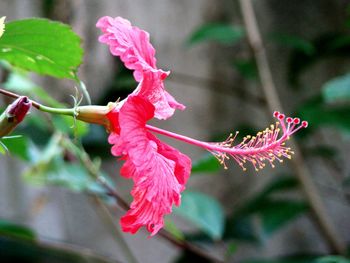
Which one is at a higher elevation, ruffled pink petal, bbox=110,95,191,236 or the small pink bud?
the small pink bud

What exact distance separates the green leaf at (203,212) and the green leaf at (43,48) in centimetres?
61

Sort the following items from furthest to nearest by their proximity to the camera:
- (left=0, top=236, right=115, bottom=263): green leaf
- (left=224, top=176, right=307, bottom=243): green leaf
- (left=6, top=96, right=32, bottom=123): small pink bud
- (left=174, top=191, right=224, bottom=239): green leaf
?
(left=0, top=236, right=115, bottom=263): green leaf, (left=224, top=176, right=307, bottom=243): green leaf, (left=174, top=191, right=224, bottom=239): green leaf, (left=6, top=96, right=32, bottom=123): small pink bud

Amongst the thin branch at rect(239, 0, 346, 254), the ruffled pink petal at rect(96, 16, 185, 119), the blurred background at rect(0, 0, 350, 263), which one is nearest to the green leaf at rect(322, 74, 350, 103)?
the thin branch at rect(239, 0, 346, 254)

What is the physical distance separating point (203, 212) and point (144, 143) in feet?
2.58

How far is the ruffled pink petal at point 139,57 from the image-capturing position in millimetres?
571

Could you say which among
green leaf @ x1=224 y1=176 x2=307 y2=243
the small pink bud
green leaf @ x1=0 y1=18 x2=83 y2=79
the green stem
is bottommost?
green leaf @ x1=224 y1=176 x2=307 y2=243

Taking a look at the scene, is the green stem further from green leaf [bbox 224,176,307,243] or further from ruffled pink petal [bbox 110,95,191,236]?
green leaf [bbox 224,176,307,243]

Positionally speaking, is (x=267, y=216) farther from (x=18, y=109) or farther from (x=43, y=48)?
(x=18, y=109)

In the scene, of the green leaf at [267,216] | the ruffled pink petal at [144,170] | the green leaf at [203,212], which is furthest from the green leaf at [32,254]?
the ruffled pink petal at [144,170]

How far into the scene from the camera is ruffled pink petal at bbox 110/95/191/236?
519mm

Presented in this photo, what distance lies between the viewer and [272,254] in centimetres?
215

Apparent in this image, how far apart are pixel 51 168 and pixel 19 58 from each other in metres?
0.59

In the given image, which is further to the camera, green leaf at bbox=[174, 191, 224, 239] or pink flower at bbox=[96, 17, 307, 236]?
green leaf at bbox=[174, 191, 224, 239]

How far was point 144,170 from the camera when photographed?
519 mm
